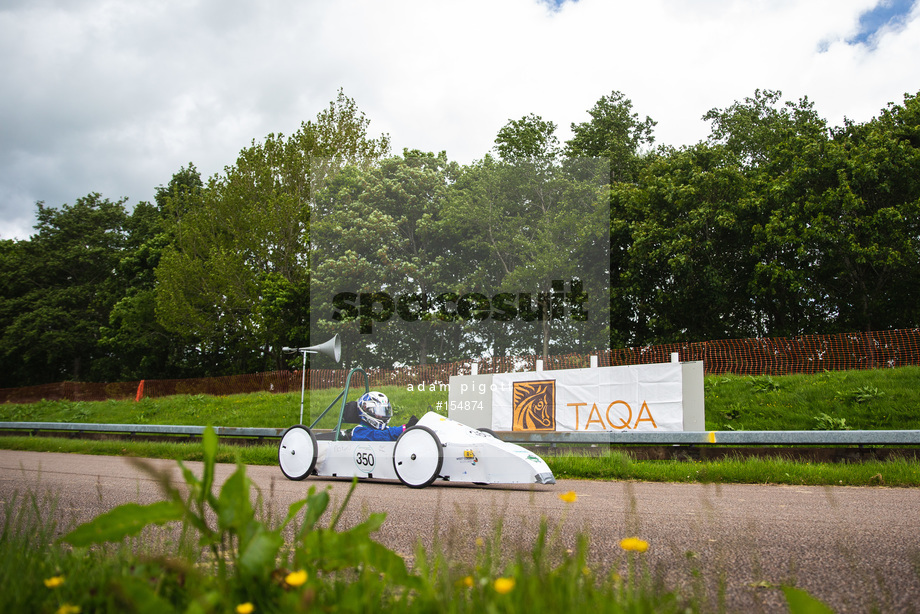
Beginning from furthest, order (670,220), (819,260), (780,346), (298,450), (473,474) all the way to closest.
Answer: (670,220)
(819,260)
(780,346)
(298,450)
(473,474)

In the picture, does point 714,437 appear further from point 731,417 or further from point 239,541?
point 239,541

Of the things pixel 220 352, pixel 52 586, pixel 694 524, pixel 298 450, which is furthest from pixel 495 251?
pixel 52 586

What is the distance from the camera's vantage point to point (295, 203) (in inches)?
1372

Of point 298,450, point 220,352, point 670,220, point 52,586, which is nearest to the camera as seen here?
point 52,586

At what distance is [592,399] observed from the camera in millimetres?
14102

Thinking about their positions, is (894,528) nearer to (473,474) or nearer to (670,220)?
(473,474)

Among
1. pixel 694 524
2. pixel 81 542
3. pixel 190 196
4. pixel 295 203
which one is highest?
pixel 190 196

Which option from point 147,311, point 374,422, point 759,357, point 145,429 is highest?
point 147,311

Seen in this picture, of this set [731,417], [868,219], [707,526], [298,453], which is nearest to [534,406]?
[731,417]

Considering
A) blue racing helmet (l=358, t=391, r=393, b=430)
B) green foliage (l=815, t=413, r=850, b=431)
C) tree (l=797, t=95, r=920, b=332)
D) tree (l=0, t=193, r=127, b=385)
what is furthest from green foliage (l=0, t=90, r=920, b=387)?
blue racing helmet (l=358, t=391, r=393, b=430)

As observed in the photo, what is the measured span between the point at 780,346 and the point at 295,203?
85.4 feet

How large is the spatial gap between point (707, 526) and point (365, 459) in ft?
16.2

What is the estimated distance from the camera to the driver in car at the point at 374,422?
28.4 ft

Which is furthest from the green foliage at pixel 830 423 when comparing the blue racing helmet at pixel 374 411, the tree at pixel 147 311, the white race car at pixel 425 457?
the tree at pixel 147 311
